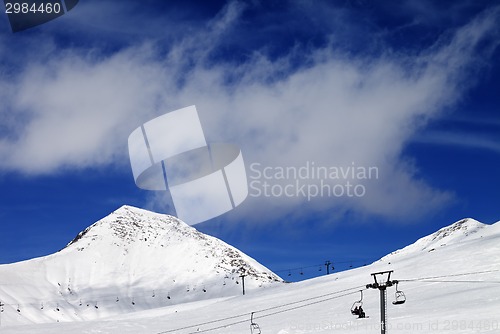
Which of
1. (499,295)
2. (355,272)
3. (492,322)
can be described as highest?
(355,272)

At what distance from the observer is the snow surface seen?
154ft

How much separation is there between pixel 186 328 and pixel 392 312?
71.6ft

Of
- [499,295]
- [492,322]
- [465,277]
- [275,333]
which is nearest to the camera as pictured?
[492,322]

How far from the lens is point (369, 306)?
196 ft

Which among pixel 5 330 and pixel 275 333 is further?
pixel 5 330

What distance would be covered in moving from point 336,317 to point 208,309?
87.1 feet

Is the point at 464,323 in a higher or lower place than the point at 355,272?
lower

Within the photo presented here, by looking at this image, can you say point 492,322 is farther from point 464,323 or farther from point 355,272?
point 355,272

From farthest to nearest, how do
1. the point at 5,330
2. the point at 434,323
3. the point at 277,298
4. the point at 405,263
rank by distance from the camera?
the point at 405,263
the point at 277,298
the point at 5,330
the point at 434,323

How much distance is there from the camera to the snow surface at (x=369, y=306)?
46.9 meters

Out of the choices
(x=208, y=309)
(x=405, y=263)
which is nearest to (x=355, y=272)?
(x=405, y=263)

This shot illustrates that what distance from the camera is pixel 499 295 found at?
51.2m

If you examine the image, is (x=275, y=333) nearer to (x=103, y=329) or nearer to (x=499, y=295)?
(x=499, y=295)

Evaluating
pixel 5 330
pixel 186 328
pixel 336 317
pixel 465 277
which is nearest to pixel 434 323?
pixel 336 317
